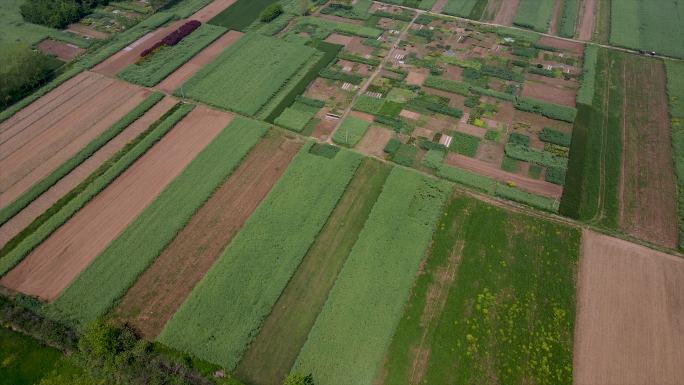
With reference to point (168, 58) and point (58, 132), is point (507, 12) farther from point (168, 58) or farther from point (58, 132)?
point (58, 132)

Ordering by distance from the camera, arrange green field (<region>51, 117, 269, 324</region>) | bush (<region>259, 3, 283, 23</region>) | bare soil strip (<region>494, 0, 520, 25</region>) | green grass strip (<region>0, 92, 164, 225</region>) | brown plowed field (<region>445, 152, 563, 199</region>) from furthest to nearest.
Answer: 1. bare soil strip (<region>494, 0, 520, 25</region>)
2. bush (<region>259, 3, 283, 23</region>)
3. brown plowed field (<region>445, 152, 563, 199</region>)
4. green grass strip (<region>0, 92, 164, 225</region>)
5. green field (<region>51, 117, 269, 324</region>)

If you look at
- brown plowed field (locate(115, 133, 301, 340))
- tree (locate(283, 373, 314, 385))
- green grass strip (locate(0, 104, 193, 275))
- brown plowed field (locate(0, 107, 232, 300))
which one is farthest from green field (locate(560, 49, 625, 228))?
green grass strip (locate(0, 104, 193, 275))

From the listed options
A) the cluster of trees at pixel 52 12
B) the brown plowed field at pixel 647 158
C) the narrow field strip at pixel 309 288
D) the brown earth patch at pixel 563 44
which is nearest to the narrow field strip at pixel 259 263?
the narrow field strip at pixel 309 288

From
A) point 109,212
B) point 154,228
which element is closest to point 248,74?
point 109,212

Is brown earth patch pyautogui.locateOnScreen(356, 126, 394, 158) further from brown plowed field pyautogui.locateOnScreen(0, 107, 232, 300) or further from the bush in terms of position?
the bush

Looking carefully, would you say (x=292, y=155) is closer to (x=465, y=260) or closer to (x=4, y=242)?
(x=465, y=260)

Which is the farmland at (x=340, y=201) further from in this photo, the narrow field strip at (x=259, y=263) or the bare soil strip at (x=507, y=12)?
the bare soil strip at (x=507, y=12)
